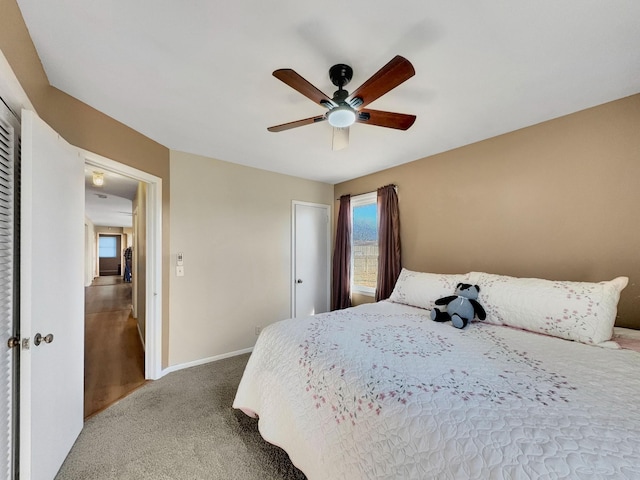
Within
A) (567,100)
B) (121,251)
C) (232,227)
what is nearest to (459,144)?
(567,100)

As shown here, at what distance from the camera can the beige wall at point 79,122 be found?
1193mm

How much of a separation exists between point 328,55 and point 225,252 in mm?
2455

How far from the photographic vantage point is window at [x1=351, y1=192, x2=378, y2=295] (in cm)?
375

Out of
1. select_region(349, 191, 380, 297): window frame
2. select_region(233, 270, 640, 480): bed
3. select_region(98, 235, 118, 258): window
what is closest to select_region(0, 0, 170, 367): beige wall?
select_region(233, 270, 640, 480): bed

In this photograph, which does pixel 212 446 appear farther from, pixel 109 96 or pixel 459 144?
pixel 459 144

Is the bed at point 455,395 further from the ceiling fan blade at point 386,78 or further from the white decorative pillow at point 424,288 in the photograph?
the ceiling fan blade at point 386,78

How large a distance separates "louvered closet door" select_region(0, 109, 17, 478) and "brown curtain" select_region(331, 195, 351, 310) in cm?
325

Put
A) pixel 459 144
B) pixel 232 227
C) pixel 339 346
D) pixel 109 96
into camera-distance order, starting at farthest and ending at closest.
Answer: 1. pixel 232 227
2. pixel 459 144
3. pixel 109 96
4. pixel 339 346

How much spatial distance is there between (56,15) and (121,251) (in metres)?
13.1

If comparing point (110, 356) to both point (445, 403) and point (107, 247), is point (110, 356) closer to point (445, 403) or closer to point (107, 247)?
point (445, 403)

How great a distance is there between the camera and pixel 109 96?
6.21 ft

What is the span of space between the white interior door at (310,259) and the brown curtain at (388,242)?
1048 mm

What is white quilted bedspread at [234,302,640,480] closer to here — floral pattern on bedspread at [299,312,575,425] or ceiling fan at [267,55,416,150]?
floral pattern on bedspread at [299,312,575,425]

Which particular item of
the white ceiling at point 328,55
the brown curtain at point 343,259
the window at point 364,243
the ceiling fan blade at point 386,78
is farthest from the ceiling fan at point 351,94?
the brown curtain at point 343,259
